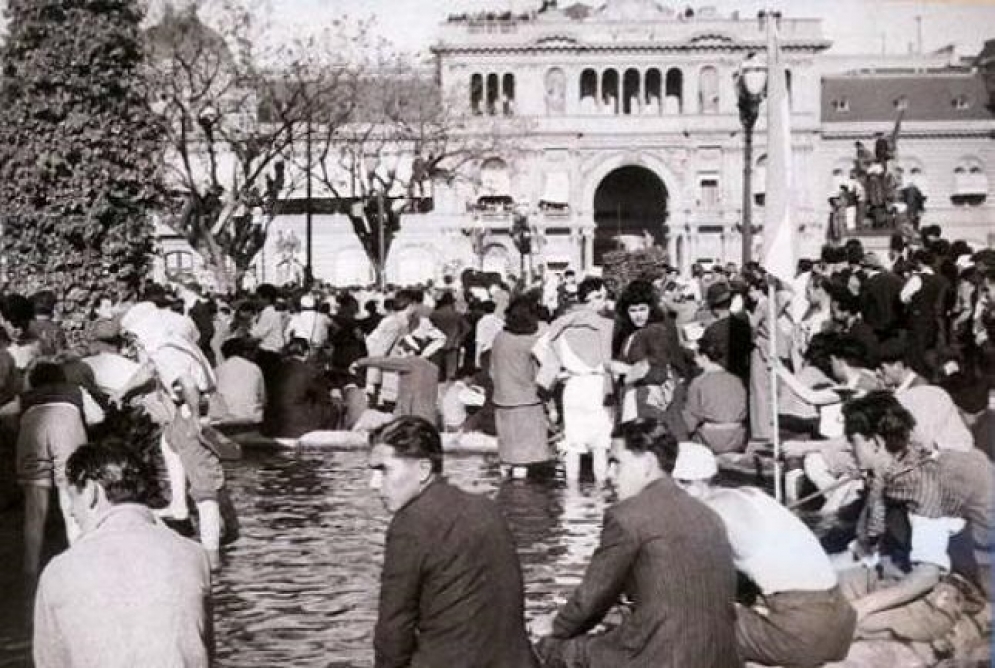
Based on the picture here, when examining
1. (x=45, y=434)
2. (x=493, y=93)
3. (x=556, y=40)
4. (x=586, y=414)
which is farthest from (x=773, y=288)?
(x=493, y=93)

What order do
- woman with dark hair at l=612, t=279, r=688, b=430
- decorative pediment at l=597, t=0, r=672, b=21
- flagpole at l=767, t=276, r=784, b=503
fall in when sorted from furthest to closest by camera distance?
decorative pediment at l=597, t=0, r=672, b=21 < woman with dark hair at l=612, t=279, r=688, b=430 < flagpole at l=767, t=276, r=784, b=503

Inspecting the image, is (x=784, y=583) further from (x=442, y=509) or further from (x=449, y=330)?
(x=449, y=330)

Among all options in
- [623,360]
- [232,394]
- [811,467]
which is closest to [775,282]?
[811,467]

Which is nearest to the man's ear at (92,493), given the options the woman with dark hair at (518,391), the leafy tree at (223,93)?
the woman with dark hair at (518,391)

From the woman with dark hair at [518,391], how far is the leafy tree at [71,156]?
4492 mm

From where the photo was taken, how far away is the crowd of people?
5152 mm

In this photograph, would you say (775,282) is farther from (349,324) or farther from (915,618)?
(349,324)

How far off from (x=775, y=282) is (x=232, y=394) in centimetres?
682

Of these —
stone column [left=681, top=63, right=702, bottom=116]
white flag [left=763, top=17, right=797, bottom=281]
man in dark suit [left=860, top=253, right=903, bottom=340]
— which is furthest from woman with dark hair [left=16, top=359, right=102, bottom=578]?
stone column [left=681, top=63, right=702, bottom=116]

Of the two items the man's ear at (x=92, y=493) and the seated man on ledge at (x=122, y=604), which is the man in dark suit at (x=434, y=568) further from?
the man's ear at (x=92, y=493)

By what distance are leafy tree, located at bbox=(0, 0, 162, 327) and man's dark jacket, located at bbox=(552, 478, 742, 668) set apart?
10967 mm

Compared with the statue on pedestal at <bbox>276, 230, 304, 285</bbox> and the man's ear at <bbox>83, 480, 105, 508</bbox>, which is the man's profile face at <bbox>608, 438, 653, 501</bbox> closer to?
the man's ear at <bbox>83, 480, 105, 508</bbox>

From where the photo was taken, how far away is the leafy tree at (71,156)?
15664mm

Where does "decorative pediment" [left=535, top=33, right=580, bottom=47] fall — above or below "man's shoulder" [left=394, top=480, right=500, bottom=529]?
above
